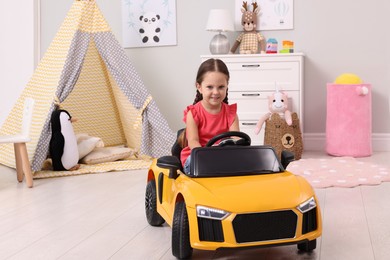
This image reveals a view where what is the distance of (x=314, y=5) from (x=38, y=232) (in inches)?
137

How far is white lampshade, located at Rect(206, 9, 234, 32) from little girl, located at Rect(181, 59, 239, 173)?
7.77 feet

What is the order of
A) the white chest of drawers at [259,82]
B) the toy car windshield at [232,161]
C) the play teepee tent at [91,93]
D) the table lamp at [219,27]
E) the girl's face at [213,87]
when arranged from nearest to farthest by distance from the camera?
the toy car windshield at [232,161], the girl's face at [213,87], the play teepee tent at [91,93], the white chest of drawers at [259,82], the table lamp at [219,27]

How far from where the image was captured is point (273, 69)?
4.98m

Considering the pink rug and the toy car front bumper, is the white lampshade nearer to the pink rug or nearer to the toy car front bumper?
the pink rug

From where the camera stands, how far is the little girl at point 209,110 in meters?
2.63

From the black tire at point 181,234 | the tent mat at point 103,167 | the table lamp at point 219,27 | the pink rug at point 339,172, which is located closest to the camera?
the black tire at point 181,234

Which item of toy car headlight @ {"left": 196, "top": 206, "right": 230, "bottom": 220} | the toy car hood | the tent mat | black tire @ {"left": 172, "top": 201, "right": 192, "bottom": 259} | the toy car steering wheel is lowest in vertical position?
the tent mat

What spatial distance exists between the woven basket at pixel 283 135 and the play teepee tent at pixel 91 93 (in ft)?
2.53

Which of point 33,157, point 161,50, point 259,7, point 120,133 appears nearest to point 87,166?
point 33,157

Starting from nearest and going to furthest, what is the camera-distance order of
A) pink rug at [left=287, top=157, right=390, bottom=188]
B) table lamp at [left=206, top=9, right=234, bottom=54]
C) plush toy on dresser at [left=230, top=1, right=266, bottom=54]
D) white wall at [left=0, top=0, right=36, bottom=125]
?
pink rug at [left=287, top=157, right=390, bottom=188], table lamp at [left=206, top=9, right=234, bottom=54], plush toy on dresser at [left=230, top=1, right=266, bottom=54], white wall at [left=0, top=0, right=36, bottom=125]

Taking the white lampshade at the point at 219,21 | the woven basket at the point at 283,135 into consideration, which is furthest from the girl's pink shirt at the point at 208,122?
the white lampshade at the point at 219,21

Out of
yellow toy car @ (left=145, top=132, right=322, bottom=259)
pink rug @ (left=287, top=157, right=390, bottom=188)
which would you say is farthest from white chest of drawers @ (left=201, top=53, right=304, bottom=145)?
yellow toy car @ (left=145, top=132, right=322, bottom=259)

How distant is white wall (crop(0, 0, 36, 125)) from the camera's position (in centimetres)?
580

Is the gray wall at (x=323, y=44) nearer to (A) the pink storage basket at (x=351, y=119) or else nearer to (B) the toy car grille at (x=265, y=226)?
(A) the pink storage basket at (x=351, y=119)
